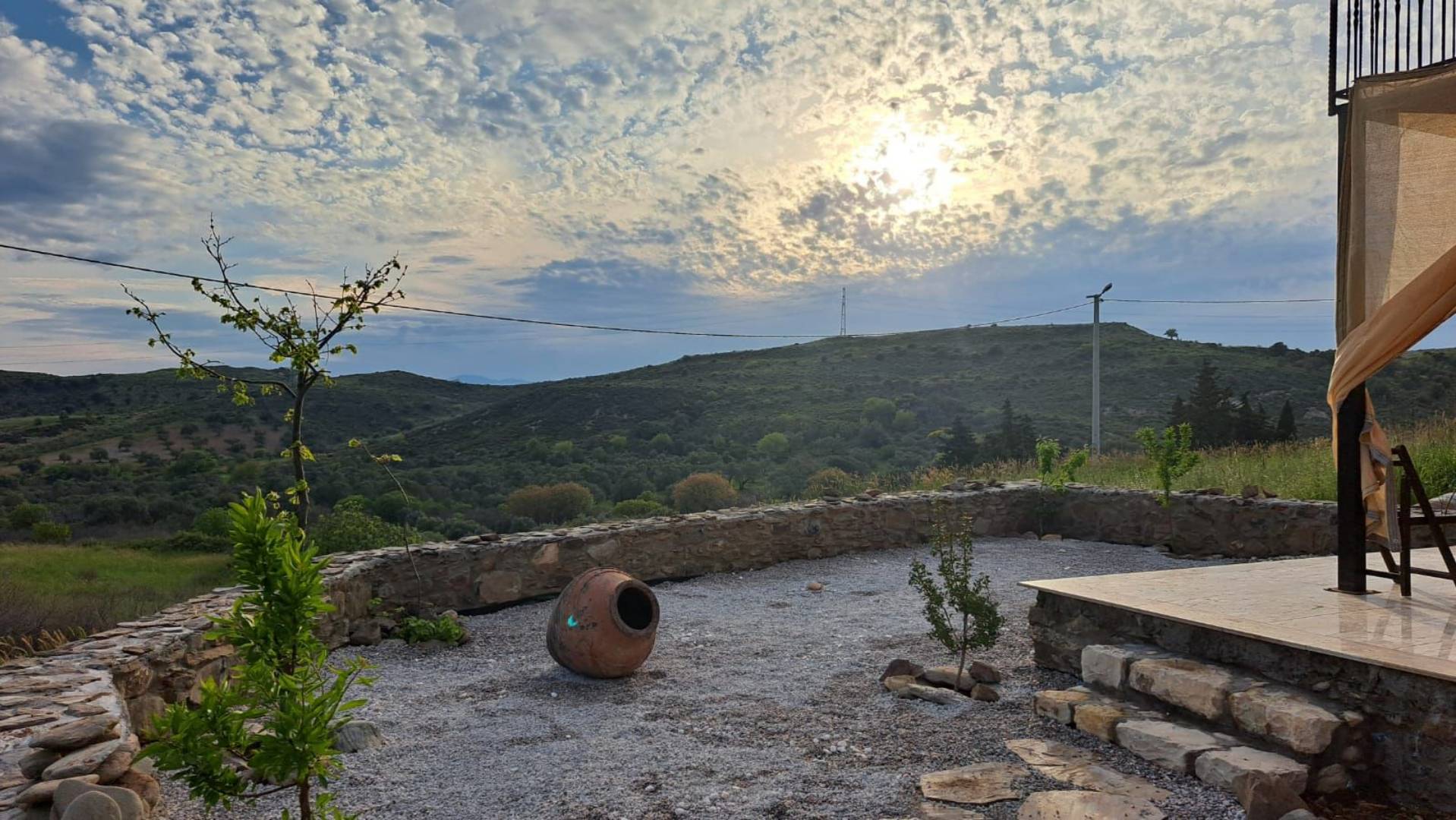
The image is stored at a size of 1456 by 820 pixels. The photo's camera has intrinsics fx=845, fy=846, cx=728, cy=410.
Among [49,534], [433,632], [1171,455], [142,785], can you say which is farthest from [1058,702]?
[49,534]

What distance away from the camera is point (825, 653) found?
5922 mm

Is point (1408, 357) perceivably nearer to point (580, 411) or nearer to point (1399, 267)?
point (580, 411)

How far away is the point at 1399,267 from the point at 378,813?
18.4ft

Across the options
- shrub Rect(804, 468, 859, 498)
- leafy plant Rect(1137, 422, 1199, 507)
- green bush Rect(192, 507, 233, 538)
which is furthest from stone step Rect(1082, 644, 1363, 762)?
green bush Rect(192, 507, 233, 538)

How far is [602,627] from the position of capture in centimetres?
529

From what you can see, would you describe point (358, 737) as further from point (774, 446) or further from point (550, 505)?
point (774, 446)

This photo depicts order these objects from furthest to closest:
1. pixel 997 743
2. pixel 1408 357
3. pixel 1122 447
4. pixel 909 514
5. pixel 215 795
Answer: pixel 1408 357
pixel 1122 447
pixel 909 514
pixel 997 743
pixel 215 795

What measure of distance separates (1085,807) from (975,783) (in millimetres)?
475

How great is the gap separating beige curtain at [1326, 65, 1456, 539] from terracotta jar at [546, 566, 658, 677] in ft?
13.7

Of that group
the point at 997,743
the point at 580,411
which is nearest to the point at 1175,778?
the point at 997,743

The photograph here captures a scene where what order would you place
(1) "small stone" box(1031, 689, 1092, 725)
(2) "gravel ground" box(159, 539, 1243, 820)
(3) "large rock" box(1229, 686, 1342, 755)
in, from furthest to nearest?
(1) "small stone" box(1031, 689, 1092, 725) → (2) "gravel ground" box(159, 539, 1243, 820) → (3) "large rock" box(1229, 686, 1342, 755)

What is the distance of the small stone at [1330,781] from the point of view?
3430 mm

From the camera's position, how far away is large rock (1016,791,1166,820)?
3141mm

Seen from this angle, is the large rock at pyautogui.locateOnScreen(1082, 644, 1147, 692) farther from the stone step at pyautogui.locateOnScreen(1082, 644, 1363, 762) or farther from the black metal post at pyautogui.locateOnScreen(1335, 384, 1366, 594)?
the black metal post at pyautogui.locateOnScreen(1335, 384, 1366, 594)
